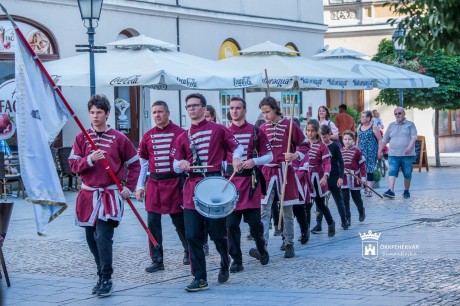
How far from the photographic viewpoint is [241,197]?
11.3 metres

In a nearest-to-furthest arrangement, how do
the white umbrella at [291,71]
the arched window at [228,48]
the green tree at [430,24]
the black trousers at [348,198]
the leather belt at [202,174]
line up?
the green tree at [430,24]
the leather belt at [202,174]
the black trousers at [348,198]
the white umbrella at [291,71]
the arched window at [228,48]

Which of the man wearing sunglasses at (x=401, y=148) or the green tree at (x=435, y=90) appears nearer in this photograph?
the man wearing sunglasses at (x=401, y=148)

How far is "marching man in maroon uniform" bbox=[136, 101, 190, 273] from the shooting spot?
11.5 m

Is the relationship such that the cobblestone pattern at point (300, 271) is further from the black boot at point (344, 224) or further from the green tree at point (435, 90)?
the green tree at point (435, 90)

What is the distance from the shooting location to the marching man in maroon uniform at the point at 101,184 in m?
10.0

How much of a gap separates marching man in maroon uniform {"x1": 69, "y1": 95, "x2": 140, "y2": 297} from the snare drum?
2.19 feet

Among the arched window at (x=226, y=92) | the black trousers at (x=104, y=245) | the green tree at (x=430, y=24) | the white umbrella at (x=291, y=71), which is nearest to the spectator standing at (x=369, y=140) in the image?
the white umbrella at (x=291, y=71)

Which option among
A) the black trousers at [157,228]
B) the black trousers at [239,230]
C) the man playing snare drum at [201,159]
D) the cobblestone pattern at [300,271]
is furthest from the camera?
the black trousers at [157,228]

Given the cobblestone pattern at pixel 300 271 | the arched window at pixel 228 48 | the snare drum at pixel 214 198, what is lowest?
the cobblestone pattern at pixel 300 271

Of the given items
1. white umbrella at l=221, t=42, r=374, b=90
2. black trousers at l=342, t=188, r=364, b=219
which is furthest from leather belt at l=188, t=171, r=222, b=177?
white umbrella at l=221, t=42, r=374, b=90

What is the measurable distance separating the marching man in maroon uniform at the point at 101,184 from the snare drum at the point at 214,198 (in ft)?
2.19

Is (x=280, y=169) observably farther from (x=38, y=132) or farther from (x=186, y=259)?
(x=38, y=132)

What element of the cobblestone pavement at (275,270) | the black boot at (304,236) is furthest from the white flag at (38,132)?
the black boot at (304,236)

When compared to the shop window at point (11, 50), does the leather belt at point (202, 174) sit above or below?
below
